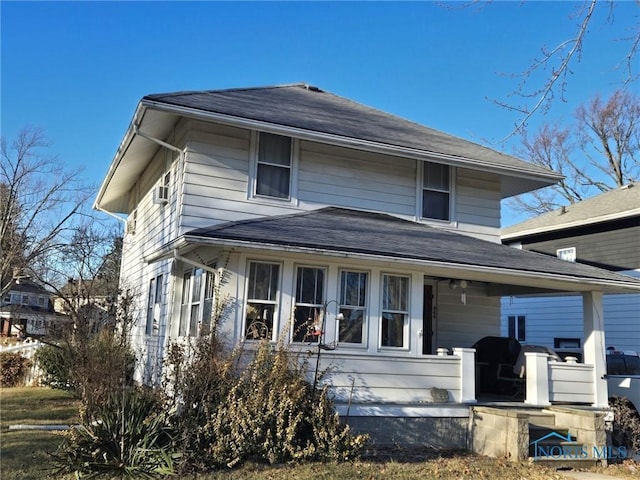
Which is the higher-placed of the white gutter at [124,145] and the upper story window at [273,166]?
the white gutter at [124,145]

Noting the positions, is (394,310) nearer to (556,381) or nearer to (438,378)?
(438,378)

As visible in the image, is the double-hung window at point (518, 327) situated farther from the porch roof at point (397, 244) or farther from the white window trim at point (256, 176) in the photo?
the white window trim at point (256, 176)

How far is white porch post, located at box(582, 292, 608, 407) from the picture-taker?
410 inches

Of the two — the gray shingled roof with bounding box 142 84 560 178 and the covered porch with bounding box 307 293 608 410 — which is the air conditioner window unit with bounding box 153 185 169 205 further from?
the covered porch with bounding box 307 293 608 410

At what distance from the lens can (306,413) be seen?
7.69m

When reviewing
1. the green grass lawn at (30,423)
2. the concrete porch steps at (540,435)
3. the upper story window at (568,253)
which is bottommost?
the green grass lawn at (30,423)

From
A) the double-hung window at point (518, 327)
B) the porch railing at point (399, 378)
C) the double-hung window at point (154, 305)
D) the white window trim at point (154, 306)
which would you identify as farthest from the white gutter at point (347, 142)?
the double-hung window at point (518, 327)

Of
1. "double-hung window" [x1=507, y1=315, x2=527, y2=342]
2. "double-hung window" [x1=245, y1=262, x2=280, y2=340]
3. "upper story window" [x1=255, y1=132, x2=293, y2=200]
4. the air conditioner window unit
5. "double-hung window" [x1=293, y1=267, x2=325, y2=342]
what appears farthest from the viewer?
"double-hung window" [x1=507, y1=315, x2=527, y2=342]

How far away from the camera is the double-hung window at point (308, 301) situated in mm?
9375

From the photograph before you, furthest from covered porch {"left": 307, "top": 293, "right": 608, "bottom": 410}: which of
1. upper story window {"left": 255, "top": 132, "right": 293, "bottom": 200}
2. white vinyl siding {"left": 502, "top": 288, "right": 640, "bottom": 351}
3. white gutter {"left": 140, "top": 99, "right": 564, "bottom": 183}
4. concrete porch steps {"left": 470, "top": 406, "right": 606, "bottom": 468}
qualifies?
white vinyl siding {"left": 502, "top": 288, "right": 640, "bottom": 351}

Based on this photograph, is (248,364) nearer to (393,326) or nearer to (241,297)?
(241,297)

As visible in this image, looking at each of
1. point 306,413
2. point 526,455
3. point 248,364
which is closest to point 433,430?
point 526,455

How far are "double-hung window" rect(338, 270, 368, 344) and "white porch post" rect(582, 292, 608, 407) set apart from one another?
4.56m

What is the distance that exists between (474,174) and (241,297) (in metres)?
6.45
